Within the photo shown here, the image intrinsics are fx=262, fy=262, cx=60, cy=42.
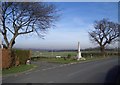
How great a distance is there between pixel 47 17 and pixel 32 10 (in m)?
3.06

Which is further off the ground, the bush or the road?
the bush

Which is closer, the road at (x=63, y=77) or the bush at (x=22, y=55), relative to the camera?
the road at (x=63, y=77)

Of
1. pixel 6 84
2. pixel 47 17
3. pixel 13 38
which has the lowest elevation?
pixel 6 84

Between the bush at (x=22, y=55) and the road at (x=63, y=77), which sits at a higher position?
the bush at (x=22, y=55)

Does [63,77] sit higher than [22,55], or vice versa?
[22,55]

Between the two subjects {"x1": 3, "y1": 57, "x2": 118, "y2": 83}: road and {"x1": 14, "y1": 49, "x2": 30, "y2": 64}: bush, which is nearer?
{"x1": 3, "y1": 57, "x2": 118, "y2": 83}: road

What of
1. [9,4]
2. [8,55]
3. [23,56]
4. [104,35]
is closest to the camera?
[8,55]

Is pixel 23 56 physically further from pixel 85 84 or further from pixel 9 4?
pixel 85 84

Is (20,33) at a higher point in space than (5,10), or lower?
lower

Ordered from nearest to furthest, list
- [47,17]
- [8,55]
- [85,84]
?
1. [85,84]
2. [8,55]
3. [47,17]

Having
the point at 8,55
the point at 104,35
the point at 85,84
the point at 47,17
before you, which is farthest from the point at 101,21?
the point at 85,84

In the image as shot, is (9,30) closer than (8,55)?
No

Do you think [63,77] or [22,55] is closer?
[63,77]

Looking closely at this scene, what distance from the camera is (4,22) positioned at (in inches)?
1594
